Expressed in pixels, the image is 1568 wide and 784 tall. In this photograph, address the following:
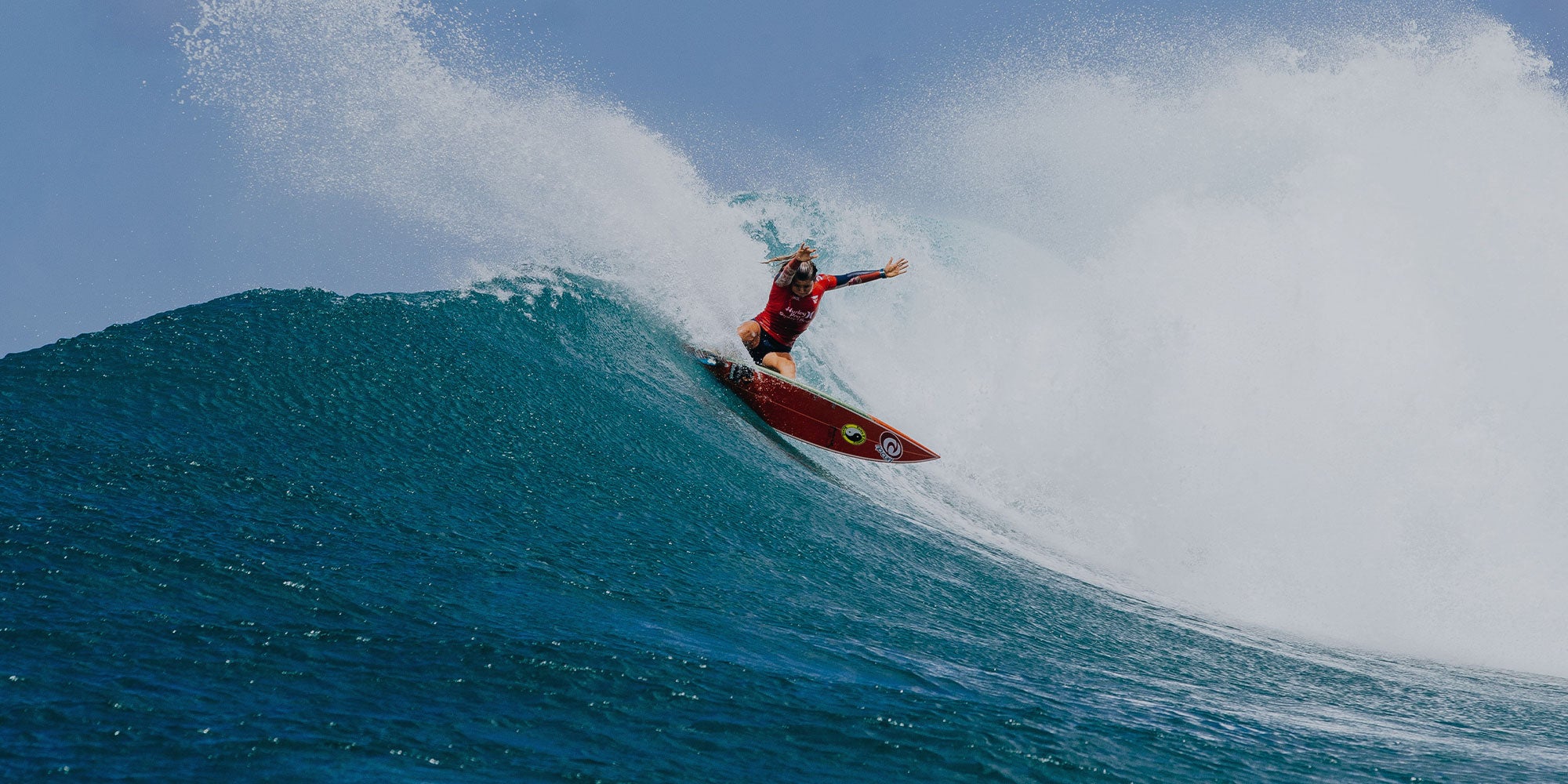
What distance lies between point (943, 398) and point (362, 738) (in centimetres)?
1105

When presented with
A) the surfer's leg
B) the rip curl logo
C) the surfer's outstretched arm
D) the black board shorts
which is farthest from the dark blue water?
the surfer's outstretched arm

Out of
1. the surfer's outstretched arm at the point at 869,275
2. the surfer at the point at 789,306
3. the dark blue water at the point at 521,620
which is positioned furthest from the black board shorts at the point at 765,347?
the dark blue water at the point at 521,620

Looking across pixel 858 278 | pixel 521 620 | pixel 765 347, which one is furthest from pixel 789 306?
pixel 521 620

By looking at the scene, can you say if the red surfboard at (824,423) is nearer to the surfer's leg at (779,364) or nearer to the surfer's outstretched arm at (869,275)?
the surfer's leg at (779,364)

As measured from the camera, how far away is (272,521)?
4848 millimetres

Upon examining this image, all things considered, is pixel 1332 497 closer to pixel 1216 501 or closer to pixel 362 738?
pixel 1216 501

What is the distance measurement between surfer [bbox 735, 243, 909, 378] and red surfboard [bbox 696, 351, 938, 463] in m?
0.39

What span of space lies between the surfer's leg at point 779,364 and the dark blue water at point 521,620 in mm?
2530

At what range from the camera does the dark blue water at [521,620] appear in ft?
10.7

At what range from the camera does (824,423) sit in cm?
961

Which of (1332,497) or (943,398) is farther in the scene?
(943,398)

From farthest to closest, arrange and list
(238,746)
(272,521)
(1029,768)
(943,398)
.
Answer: (943,398), (272,521), (1029,768), (238,746)

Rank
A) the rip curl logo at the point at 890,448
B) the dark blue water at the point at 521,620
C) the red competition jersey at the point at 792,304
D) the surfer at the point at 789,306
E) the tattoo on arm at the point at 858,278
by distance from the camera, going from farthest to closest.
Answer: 1. the tattoo on arm at the point at 858,278
2. the red competition jersey at the point at 792,304
3. the surfer at the point at 789,306
4. the rip curl logo at the point at 890,448
5. the dark blue water at the point at 521,620

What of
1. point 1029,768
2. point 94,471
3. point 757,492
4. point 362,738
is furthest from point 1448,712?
point 94,471
